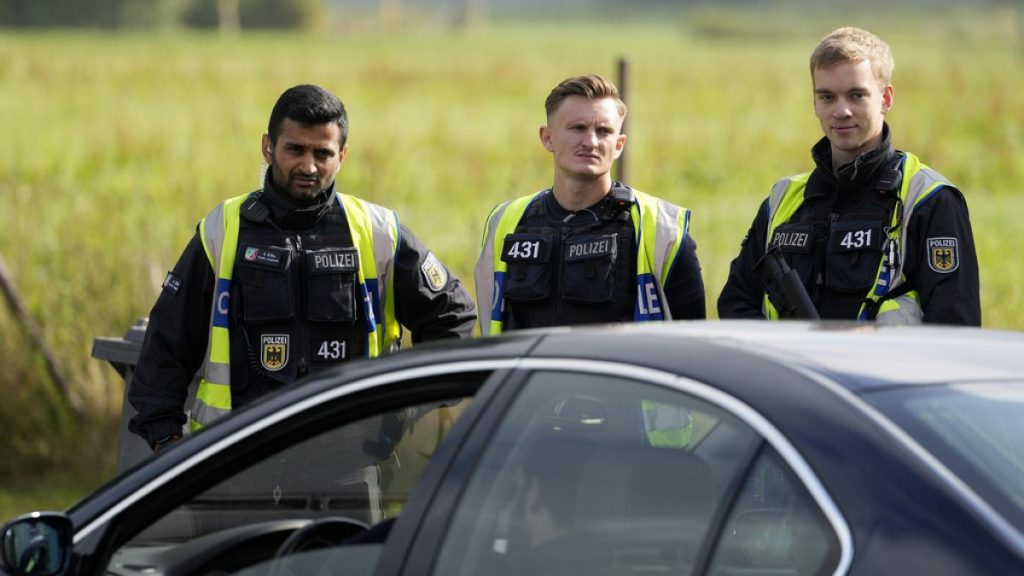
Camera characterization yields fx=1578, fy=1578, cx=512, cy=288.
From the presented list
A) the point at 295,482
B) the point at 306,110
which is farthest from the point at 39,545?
the point at 306,110

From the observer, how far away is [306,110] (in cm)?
470

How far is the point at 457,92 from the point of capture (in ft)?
100

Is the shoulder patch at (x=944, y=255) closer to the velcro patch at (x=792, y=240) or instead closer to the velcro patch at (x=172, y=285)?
the velcro patch at (x=792, y=240)

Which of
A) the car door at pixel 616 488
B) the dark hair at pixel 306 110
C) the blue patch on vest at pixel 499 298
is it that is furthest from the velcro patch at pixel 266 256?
the car door at pixel 616 488

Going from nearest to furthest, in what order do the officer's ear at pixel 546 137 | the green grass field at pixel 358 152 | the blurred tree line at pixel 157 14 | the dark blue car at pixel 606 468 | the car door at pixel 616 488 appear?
1. the dark blue car at pixel 606 468
2. the car door at pixel 616 488
3. the officer's ear at pixel 546 137
4. the green grass field at pixel 358 152
5. the blurred tree line at pixel 157 14

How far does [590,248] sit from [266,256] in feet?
3.14

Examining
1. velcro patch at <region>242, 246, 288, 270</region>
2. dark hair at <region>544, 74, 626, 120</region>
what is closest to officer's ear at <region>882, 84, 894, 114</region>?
dark hair at <region>544, 74, 626, 120</region>

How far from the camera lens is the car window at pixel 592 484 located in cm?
232

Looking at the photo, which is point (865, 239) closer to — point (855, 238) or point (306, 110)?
point (855, 238)

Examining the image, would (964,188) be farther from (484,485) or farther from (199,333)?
(484,485)

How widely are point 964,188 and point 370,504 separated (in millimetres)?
18040

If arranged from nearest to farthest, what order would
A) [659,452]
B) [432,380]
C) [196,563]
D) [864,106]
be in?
1. [659,452]
2. [432,380]
3. [196,563]
4. [864,106]

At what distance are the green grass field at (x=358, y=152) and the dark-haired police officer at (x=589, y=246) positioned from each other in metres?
3.48

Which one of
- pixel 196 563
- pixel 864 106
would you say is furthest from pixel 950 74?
pixel 196 563
